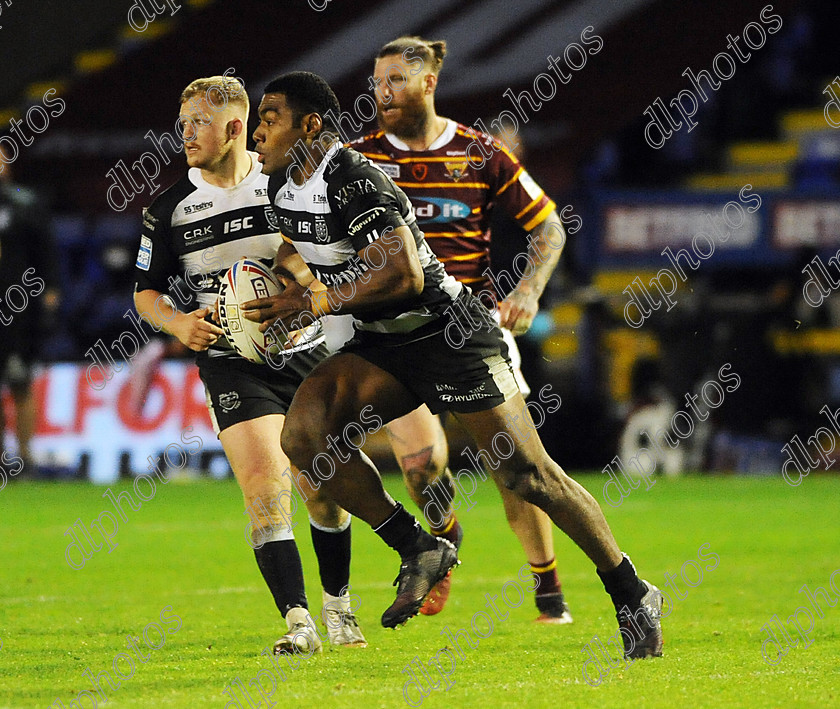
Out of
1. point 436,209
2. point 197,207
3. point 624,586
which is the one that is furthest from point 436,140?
point 624,586

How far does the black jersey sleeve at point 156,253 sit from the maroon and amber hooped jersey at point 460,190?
1138 millimetres

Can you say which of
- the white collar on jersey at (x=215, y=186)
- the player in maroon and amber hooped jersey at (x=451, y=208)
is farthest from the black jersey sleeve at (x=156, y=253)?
the player in maroon and amber hooped jersey at (x=451, y=208)

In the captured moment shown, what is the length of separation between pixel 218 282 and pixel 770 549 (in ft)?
16.6

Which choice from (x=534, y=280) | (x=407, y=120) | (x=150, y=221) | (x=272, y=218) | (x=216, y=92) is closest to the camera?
(x=272, y=218)

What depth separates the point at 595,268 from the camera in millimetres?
15938

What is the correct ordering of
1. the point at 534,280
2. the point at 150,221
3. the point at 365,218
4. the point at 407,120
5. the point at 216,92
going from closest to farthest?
1. the point at 365,218
2. the point at 216,92
3. the point at 150,221
4. the point at 534,280
5. the point at 407,120

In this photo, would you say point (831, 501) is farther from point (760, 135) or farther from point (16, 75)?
point (760, 135)

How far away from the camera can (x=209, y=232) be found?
19.1ft

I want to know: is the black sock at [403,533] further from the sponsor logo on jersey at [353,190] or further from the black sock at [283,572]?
the sponsor logo on jersey at [353,190]

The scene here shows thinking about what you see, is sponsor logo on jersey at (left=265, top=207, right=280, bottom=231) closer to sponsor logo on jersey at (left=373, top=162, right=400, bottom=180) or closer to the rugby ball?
the rugby ball

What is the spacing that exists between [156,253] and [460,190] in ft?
4.87

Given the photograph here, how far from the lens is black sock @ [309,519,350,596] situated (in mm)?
5938

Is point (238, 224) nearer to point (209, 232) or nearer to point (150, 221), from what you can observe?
point (209, 232)

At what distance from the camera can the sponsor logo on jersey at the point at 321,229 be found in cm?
522
